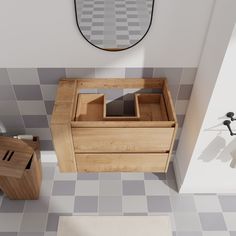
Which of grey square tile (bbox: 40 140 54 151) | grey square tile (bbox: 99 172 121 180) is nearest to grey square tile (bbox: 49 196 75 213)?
grey square tile (bbox: 99 172 121 180)

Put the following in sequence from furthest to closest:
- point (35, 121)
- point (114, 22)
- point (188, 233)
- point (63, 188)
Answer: point (63, 188) → point (35, 121) → point (188, 233) → point (114, 22)

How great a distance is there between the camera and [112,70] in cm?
170

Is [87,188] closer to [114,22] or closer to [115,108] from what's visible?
[115,108]

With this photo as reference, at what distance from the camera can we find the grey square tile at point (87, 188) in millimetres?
2100

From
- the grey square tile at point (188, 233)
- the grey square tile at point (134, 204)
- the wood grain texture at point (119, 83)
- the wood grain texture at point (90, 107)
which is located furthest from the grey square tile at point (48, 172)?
the grey square tile at point (188, 233)

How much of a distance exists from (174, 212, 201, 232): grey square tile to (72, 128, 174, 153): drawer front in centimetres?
64

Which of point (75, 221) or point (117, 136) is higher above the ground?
point (117, 136)

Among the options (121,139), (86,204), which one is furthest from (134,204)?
(121,139)

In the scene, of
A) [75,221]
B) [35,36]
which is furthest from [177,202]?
[35,36]

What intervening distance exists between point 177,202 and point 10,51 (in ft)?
5.18

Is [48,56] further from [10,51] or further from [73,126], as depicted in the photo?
[73,126]

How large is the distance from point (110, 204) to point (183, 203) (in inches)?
21.9

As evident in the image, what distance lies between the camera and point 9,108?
1905 mm

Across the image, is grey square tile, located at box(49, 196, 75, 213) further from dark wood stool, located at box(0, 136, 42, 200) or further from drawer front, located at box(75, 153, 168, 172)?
drawer front, located at box(75, 153, 168, 172)
